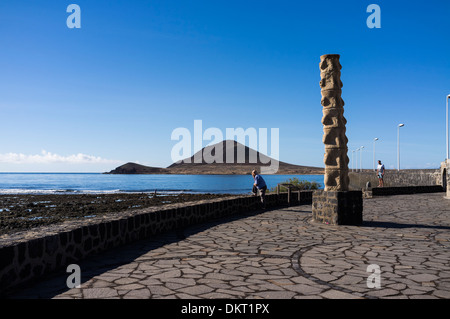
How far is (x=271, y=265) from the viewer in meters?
5.88

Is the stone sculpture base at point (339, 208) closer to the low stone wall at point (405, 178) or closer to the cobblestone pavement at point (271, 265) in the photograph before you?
the cobblestone pavement at point (271, 265)

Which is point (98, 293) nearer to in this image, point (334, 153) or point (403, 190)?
point (334, 153)

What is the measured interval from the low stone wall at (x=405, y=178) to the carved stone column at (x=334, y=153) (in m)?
19.7

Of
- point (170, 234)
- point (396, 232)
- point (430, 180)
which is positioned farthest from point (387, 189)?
point (170, 234)

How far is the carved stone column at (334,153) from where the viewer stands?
10.5 metres

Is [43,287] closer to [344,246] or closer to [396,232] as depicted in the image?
[344,246]

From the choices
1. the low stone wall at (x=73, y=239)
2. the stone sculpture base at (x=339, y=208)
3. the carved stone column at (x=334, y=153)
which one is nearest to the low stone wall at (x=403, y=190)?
the stone sculpture base at (x=339, y=208)

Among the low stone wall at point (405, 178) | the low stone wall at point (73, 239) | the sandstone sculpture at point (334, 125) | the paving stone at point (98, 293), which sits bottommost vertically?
the paving stone at point (98, 293)

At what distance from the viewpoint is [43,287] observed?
4.85 metres

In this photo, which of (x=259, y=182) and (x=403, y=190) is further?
(x=403, y=190)

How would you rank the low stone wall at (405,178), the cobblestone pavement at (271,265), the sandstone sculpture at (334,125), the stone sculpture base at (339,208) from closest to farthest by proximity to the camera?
1. the cobblestone pavement at (271,265)
2. the stone sculpture base at (339,208)
3. the sandstone sculpture at (334,125)
4. the low stone wall at (405,178)

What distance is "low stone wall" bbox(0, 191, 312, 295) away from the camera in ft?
16.0

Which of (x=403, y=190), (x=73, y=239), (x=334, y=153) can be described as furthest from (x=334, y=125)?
(x=403, y=190)

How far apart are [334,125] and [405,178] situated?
79.9ft
